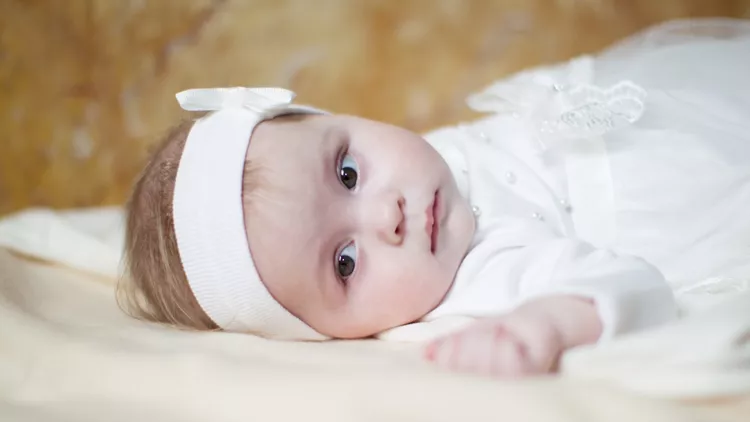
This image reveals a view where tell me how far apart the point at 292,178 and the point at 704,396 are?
51 centimetres

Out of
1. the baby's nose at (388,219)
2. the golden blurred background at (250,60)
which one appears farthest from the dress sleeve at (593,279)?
the golden blurred background at (250,60)

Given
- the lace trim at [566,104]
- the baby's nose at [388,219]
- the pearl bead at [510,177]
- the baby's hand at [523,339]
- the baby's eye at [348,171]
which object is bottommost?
the baby's hand at [523,339]

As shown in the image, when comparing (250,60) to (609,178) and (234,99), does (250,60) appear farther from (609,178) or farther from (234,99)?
(609,178)

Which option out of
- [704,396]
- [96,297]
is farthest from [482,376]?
[96,297]

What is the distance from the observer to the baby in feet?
2.92

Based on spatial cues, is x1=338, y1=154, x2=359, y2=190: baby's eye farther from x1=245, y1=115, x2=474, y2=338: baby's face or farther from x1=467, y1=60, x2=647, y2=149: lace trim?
x1=467, y1=60, x2=647, y2=149: lace trim

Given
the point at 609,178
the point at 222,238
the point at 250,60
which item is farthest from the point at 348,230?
the point at 250,60

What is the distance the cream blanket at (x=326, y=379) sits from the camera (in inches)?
22.8

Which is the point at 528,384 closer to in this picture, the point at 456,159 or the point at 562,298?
the point at 562,298

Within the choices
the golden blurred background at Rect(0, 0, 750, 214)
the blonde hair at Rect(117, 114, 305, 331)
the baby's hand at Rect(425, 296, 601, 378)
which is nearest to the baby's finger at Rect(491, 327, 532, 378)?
the baby's hand at Rect(425, 296, 601, 378)

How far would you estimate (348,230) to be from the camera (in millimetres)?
914

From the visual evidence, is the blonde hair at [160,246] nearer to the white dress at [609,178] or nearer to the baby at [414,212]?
the baby at [414,212]

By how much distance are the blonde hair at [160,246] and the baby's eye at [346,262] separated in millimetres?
134

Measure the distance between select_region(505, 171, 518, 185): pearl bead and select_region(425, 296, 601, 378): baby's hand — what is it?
14.8 inches
